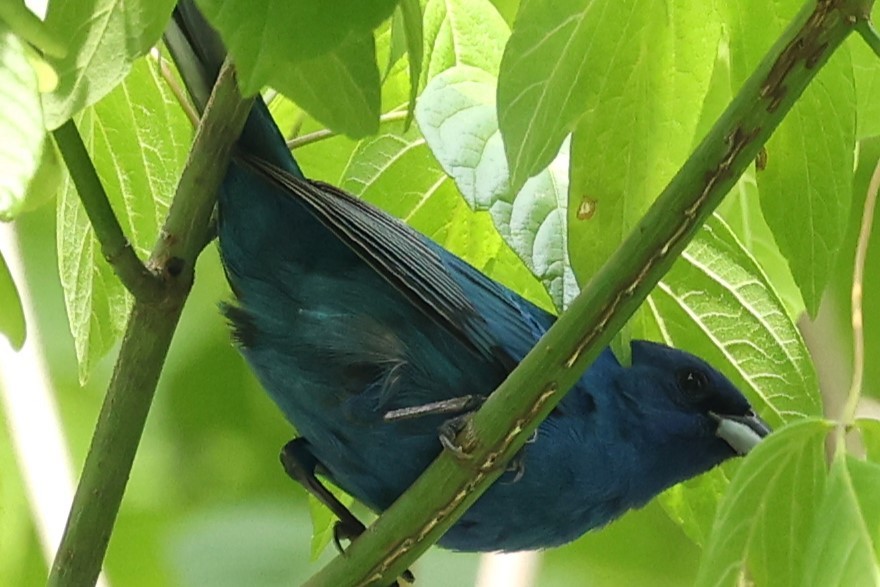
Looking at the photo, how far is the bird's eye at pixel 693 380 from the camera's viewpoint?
1.64 meters

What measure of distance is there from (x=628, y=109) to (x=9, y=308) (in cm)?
48

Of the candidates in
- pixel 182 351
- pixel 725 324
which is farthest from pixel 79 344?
pixel 182 351

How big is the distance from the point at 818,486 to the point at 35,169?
0.65 m

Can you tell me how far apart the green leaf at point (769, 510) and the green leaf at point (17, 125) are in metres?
0.57

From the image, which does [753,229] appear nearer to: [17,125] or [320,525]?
[320,525]

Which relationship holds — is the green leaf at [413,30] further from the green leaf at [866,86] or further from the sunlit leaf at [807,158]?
the green leaf at [866,86]

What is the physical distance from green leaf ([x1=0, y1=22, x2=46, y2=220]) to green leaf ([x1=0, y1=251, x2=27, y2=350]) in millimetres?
128

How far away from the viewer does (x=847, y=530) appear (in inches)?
29.3

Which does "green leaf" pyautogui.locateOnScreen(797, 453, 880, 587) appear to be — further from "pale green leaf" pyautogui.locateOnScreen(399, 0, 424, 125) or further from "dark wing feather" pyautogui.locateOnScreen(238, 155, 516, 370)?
"dark wing feather" pyautogui.locateOnScreen(238, 155, 516, 370)

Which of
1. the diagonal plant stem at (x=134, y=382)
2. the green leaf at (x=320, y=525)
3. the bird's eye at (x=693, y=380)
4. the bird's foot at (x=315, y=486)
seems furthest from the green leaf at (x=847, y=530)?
the bird's eye at (x=693, y=380)

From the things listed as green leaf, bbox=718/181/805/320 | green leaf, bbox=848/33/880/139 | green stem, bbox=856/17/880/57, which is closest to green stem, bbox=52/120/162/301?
green stem, bbox=856/17/880/57

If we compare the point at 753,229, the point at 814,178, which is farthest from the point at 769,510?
the point at 753,229

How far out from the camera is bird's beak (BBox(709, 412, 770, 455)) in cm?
156

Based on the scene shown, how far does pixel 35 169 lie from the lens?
0.50 m
